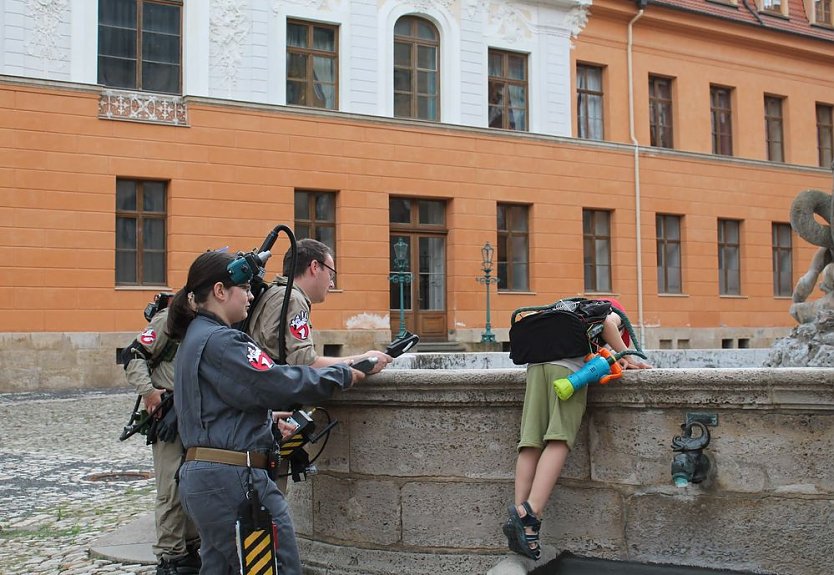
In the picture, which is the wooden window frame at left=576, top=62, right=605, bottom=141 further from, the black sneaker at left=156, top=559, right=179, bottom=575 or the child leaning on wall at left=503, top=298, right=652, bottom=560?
the child leaning on wall at left=503, top=298, right=652, bottom=560

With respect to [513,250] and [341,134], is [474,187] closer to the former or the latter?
[513,250]

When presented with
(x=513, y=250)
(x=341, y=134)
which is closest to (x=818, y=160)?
(x=513, y=250)

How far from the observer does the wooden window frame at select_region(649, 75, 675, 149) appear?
26469 millimetres

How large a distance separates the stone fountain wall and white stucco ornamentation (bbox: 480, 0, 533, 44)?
20.4 meters

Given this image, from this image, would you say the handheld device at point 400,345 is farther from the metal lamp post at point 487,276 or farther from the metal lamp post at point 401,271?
the metal lamp post at point 487,276

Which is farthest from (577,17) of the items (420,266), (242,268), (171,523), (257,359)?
(257,359)

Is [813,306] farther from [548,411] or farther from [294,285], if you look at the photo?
[294,285]

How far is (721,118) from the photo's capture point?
27.7 meters

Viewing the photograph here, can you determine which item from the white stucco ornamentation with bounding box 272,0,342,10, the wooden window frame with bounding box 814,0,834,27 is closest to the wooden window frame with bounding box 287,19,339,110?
the white stucco ornamentation with bounding box 272,0,342,10

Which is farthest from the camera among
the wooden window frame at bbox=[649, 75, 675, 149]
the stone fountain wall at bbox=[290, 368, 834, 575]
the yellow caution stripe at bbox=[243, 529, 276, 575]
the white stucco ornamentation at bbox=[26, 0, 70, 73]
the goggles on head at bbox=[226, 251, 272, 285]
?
the wooden window frame at bbox=[649, 75, 675, 149]

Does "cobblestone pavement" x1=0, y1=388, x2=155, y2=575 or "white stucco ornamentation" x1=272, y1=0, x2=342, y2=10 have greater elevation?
"white stucco ornamentation" x1=272, y1=0, x2=342, y2=10

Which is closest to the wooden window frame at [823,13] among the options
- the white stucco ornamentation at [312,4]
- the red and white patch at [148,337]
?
the white stucco ornamentation at [312,4]

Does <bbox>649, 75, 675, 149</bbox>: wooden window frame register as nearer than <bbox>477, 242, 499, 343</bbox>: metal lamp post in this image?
No

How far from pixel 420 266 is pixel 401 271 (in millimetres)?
890
